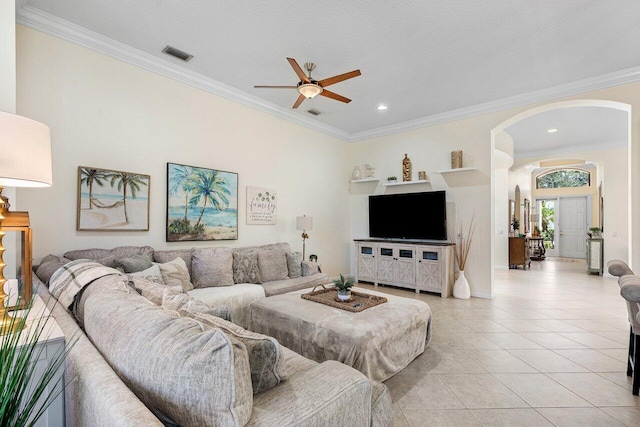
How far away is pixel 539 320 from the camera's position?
3854mm

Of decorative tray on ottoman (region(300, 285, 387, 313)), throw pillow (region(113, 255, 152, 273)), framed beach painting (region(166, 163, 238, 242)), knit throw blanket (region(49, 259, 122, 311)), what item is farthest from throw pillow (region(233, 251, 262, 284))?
knit throw blanket (region(49, 259, 122, 311))

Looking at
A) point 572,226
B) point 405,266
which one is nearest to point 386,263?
point 405,266

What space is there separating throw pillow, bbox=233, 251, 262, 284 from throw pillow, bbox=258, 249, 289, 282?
8 cm

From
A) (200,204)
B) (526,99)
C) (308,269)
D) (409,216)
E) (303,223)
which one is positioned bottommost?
(308,269)

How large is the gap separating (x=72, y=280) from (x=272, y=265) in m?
2.60

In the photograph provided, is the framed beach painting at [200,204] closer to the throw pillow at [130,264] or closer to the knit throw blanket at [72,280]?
the throw pillow at [130,264]

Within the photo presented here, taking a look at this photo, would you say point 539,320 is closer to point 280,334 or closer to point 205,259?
point 280,334

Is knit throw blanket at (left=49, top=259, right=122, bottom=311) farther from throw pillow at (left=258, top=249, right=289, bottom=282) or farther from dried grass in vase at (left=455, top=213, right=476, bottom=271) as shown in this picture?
dried grass in vase at (left=455, top=213, right=476, bottom=271)

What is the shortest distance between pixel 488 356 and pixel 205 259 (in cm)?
314

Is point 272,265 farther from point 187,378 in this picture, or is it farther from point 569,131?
point 569,131

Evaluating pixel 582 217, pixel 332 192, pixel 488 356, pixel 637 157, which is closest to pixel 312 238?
pixel 332 192

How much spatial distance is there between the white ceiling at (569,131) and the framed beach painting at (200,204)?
5.49 metres

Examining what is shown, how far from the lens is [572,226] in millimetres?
10344

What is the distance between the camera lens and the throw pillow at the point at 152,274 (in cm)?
270
